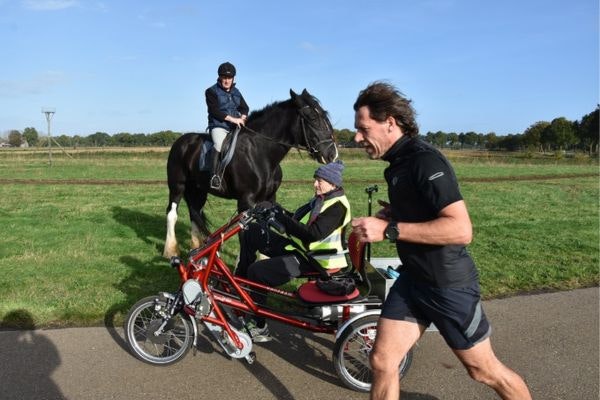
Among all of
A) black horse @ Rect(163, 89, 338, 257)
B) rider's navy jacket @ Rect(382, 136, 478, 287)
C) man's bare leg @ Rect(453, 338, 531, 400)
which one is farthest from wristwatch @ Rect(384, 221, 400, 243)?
black horse @ Rect(163, 89, 338, 257)

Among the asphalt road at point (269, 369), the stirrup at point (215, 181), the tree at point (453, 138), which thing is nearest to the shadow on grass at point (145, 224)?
the stirrup at point (215, 181)

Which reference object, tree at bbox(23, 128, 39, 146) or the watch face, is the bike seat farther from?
tree at bbox(23, 128, 39, 146)

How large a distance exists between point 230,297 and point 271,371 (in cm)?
68

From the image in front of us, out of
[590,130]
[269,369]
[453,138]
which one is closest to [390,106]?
[269,369]

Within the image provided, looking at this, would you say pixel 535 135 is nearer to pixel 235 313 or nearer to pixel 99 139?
pixel 99 139

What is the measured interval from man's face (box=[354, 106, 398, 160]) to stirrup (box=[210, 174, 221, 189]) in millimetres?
4780

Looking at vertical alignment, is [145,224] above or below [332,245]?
below

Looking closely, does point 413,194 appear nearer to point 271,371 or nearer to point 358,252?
point 358,252

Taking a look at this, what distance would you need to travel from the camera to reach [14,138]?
93.0m

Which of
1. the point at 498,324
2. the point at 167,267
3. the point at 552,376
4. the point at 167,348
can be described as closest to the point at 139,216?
the point at 167,267

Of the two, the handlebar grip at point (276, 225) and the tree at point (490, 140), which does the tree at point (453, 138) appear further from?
the handlebar grip at point (276, 225)

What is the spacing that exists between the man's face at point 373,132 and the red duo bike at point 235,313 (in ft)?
3.87

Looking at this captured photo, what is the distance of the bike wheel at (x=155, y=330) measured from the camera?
398cm

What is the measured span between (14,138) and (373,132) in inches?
4170
